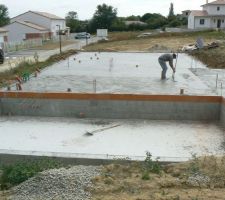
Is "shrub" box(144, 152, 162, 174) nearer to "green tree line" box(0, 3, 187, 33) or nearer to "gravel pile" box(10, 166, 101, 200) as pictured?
"gravel pile" box(10, 166, 101, 200)

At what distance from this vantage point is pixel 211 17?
176 feet

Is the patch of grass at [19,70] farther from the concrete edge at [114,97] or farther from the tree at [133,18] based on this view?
the tree at [133,18]

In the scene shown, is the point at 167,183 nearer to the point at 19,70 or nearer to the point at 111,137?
the point at 111,137

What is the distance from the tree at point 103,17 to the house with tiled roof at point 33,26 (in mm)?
5466

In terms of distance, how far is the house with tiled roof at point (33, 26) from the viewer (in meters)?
48.0

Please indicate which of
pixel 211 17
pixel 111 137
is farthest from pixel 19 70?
pixel 211 17

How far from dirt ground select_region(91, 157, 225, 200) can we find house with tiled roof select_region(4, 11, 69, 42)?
42.3m

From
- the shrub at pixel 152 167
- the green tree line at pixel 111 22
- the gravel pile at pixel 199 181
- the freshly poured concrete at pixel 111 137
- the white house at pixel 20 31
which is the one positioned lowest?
the freshly poured concrete at pixel 111 137

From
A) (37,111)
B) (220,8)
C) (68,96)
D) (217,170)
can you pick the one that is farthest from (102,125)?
(220,8)

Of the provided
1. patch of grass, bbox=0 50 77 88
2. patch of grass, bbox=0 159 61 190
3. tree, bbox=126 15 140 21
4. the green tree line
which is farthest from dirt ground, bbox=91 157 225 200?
tree, bbox=126 15 140 21

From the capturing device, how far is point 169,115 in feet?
34.6

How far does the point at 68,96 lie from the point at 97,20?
181 ft

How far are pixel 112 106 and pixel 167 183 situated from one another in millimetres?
5178

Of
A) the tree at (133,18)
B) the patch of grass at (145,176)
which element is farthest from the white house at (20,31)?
the patch of grass at (145,176)
